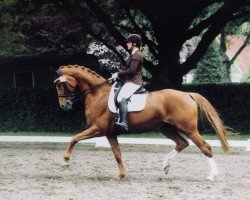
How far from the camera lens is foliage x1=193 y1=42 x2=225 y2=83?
41.4 m

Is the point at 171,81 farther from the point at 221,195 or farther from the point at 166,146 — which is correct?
the point at 221,195

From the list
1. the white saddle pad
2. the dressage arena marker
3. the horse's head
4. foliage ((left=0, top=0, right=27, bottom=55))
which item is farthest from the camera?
foliage ((left=0, top=0, right=27, bottom=55))

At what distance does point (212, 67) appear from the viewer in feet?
137

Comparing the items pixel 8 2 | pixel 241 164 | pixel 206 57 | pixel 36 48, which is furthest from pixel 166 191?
pixel 206 57

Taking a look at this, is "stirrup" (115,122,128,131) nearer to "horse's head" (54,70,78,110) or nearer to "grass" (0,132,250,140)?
"horse's head" (54,70,78,110)

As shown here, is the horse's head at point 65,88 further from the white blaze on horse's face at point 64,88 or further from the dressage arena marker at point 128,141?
the dressage arena marker at point 128,141

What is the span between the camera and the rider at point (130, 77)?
10.9 m

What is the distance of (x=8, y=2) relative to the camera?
26.4 m

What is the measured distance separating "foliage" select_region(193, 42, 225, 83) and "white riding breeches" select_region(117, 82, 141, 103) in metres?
31.0

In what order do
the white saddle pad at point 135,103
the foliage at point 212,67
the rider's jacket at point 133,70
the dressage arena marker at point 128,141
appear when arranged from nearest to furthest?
the rider's jacket at point 133,70 < the white saddle pad at point 135,103 < the dressage arena marker at point 128,141 < the foliage at point 212,67

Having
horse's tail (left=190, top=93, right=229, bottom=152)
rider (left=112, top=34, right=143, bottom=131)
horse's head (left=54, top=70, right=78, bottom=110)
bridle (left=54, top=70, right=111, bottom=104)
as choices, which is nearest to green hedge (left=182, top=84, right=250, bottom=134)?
horse's tail (left=190, top=93, right=229, bottom=152)

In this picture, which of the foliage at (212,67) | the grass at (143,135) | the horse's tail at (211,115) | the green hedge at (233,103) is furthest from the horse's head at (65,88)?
the foliage at (212,67)

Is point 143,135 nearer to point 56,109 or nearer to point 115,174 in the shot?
point 56,109

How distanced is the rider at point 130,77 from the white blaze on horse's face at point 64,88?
1093 millimetres
